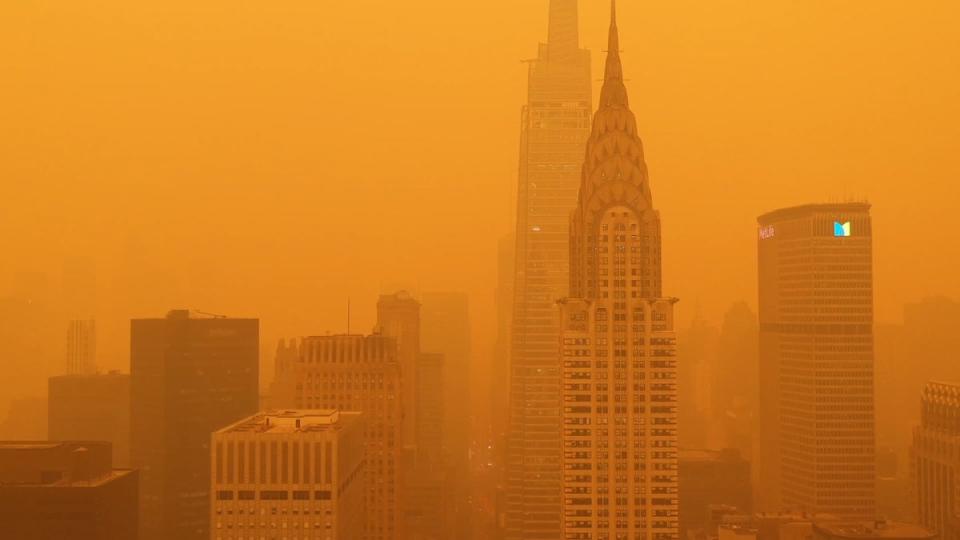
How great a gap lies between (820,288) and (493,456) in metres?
36.4

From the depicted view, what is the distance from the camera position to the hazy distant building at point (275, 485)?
45750mm

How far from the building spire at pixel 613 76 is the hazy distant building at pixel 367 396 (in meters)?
23.2

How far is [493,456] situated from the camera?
107938 millimetres

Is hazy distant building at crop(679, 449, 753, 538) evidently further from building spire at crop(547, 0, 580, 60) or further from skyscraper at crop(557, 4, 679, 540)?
skyscraper at crop(557, 4, 679, 540)

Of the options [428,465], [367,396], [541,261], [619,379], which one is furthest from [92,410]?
[619,379]

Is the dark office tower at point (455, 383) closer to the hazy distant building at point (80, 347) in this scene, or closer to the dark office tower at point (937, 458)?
the hazy distant building at point (80, 347)

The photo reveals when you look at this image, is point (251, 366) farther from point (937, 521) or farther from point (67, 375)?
point (937, 521)

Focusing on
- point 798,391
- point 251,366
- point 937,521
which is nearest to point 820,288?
point 798,391

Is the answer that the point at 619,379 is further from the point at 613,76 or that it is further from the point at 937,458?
the point at 937,458

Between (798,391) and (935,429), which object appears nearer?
(935,429)

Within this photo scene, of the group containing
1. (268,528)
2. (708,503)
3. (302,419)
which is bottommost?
(708,503)

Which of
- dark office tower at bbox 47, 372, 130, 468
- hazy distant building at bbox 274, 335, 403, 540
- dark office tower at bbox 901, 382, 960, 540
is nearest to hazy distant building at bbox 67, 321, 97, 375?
dark office tower at bbox 47, 372, 130, 468

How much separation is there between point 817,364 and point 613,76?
4681 cm

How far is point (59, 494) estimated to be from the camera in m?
44.8
